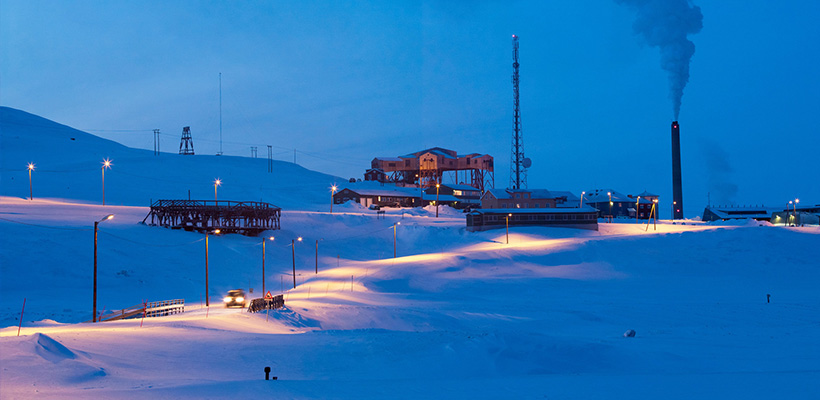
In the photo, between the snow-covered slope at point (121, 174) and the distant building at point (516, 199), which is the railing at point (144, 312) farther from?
the distant building at point (516, 199)

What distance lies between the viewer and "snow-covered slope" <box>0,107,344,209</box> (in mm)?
92562

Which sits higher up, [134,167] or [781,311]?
[134,167]

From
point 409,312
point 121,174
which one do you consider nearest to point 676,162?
point 409,312

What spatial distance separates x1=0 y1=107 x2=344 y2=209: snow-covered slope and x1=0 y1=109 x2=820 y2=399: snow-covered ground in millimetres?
4872

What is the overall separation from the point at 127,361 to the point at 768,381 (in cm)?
1791

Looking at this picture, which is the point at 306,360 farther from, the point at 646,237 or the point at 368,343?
the point at 646,237

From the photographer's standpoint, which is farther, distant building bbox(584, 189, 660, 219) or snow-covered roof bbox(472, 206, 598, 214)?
distant building bbox(584, 189, 660, 219)

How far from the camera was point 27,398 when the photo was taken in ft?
40.7

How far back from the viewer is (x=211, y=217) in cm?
6288

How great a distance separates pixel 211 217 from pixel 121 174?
191ft

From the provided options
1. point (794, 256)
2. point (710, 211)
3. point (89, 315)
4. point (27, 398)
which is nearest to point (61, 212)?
point (89, 315)

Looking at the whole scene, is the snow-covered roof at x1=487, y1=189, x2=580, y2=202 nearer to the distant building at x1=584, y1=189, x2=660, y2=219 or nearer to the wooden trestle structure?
the distant building at x1=584, y1=189, x2=660, y2=219

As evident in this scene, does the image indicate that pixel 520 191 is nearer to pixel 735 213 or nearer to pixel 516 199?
pixel 516 199

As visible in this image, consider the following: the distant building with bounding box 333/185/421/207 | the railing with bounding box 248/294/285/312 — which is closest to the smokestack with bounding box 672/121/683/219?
the distant building with bounding box 333/185/421/207
